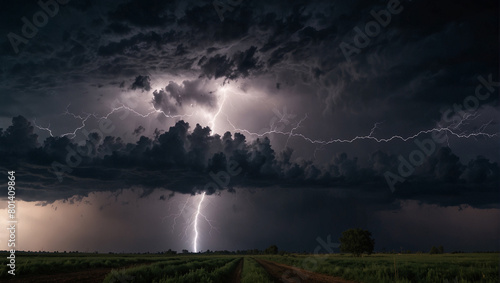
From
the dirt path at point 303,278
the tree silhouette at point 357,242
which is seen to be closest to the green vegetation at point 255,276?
the dirt path at point 303,278

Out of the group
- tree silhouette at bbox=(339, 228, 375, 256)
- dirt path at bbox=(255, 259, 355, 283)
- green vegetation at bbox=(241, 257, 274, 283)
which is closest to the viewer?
green vegetation at bbox=(241, 257, 274, 283)

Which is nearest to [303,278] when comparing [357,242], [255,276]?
[255,276]

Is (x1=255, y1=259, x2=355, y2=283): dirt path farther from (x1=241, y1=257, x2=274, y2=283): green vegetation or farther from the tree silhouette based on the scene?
the tree silhouette

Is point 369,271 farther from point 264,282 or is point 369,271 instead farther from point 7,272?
point 7,272

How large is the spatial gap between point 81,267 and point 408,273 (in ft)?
104

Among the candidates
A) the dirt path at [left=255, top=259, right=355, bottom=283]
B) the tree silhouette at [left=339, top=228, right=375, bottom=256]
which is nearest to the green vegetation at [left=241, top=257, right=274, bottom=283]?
the dirt path at [left=255, top=259, right=355, bottom=283]

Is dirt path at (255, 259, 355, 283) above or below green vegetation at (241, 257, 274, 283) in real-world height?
below

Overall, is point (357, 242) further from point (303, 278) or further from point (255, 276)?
point (255, 276)

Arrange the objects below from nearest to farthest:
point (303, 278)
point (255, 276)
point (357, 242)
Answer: point (255, 276) → point (303, 278) → point (357, 242)

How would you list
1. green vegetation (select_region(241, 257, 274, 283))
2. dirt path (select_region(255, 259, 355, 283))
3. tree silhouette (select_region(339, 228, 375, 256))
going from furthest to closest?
tree silhouette (select_region(339, 228, 375, 256)) → dirt path (select_region(255, 259, 355, 283)) → green vegetation (select_region(241, 257, 274, 283))

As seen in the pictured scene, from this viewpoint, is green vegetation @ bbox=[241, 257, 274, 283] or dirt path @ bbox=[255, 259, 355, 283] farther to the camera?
dirt path @ bbox=[255, 259, 355, 283]

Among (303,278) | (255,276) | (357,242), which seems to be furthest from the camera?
(357,242)

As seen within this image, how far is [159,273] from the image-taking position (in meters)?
22.7

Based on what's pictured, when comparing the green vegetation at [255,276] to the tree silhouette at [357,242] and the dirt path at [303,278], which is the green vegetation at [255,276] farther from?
the tree silhouette at [357,242]
